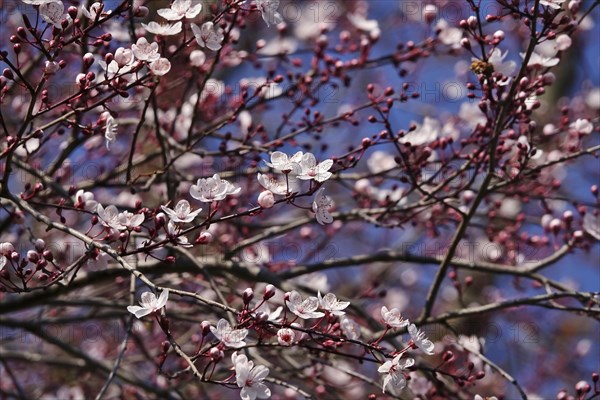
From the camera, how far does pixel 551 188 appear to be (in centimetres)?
402

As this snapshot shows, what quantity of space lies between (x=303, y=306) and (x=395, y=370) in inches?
13.0

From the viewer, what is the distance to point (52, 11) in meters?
2.45

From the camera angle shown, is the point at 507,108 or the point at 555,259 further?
the point at 555,259

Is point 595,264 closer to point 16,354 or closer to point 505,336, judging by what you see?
point 505,336

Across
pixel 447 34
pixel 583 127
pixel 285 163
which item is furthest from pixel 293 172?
pixel 447 34

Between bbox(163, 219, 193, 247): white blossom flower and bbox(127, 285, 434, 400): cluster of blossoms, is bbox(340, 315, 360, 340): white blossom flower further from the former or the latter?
bbox(163, 219, 193, 247): white blossom flower

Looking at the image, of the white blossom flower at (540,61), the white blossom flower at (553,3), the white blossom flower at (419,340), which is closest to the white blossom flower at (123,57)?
the white blossom flower at (419,340)

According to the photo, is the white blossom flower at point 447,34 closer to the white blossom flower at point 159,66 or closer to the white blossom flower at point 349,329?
the white blossom flower at point 349,329

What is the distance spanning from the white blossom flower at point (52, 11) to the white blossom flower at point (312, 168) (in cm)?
88

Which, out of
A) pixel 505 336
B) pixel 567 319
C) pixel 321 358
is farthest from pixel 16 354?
pixel 567 319

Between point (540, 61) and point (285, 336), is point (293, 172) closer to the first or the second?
point (285, 336)

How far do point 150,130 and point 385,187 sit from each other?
4.43 feet

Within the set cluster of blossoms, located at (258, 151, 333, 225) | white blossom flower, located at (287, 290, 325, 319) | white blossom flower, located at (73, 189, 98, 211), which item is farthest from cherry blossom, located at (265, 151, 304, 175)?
white blossom flower, located at (73, 189, 98, 211)

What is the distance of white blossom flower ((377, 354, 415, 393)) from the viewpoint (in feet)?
7.49
